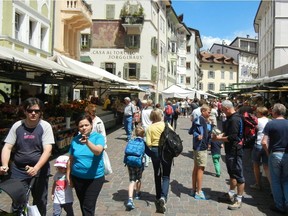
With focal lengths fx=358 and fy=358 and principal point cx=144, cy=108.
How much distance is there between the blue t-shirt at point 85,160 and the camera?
4.39 metres

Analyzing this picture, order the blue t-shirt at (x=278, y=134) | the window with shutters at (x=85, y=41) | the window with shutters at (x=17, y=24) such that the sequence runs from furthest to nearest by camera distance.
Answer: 1. the window with shutters at (x=85, y=41)
2. the window with shutters at (x=17, y=24)
3. the blue t-shirt at (x=278, y=134)

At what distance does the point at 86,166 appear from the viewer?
14.4 ft

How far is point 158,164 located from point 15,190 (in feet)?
9.13

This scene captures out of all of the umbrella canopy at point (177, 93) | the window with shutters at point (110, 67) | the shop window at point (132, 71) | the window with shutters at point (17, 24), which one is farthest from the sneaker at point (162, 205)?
the window with shutters at point (110, 67)

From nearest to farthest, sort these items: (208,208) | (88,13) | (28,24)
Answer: (208,208) < (28,24) < (88,13)

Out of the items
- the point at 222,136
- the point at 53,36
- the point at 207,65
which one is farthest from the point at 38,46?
the point at 207,65

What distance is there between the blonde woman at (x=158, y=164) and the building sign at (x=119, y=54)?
1295 inches

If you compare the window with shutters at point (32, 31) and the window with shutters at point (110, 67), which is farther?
the window with shutters at point (110, 67)

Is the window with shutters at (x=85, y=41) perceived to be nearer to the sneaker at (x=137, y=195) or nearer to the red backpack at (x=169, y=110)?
the red backpack at (x=169, y=110)

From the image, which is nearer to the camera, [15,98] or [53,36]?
[15,98]

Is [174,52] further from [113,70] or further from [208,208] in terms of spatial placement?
[208,208]

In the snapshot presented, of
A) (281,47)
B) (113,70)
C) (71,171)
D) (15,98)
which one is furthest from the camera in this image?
(113,70)

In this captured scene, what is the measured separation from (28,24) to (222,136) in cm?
1502

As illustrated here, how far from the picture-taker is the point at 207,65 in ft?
293
